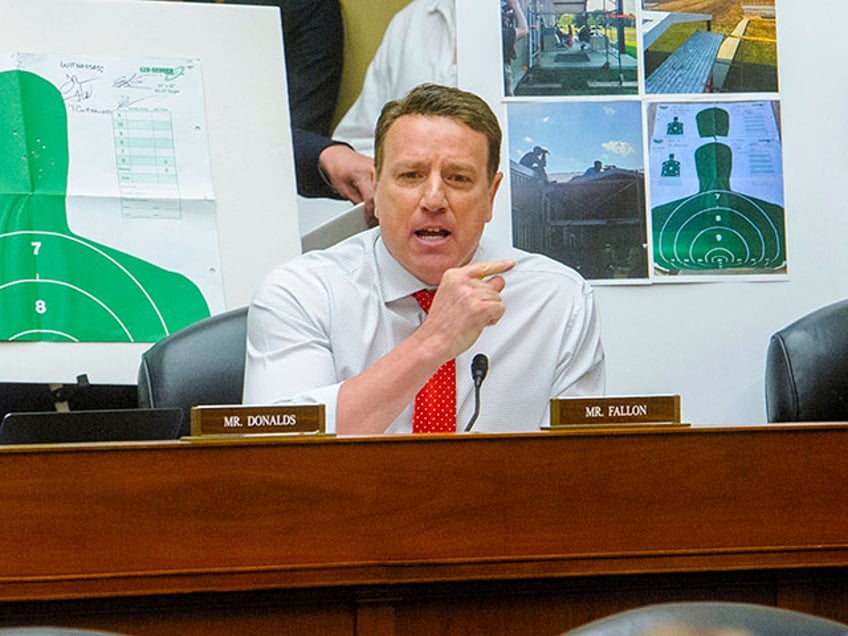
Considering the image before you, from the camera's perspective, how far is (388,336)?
2.12m

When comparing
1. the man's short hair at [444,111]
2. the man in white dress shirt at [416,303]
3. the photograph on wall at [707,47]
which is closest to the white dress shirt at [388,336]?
the man in white dress shirt at [416,303]

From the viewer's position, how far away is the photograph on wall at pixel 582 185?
2.88 metres

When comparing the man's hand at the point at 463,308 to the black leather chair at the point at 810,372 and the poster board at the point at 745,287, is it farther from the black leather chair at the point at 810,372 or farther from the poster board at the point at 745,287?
the poster board at the point at 745,287

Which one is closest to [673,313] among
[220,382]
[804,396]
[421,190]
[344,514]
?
[804,396]

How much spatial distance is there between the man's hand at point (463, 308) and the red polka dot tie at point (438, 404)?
0.12 m

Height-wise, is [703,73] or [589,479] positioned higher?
[703,73]

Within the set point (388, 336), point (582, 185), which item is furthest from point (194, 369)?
point (582, 185)

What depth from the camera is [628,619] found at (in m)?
0.93

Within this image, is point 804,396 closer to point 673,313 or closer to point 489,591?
point 673,313

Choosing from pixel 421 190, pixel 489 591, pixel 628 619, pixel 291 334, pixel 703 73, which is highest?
pixel 703 73

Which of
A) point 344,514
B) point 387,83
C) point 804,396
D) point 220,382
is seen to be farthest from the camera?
point 387,83

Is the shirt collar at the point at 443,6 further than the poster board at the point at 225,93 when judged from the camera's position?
Yes

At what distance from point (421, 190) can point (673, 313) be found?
1.04 metres

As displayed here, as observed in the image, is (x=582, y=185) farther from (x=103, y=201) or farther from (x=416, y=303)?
(x=103, y=201)
